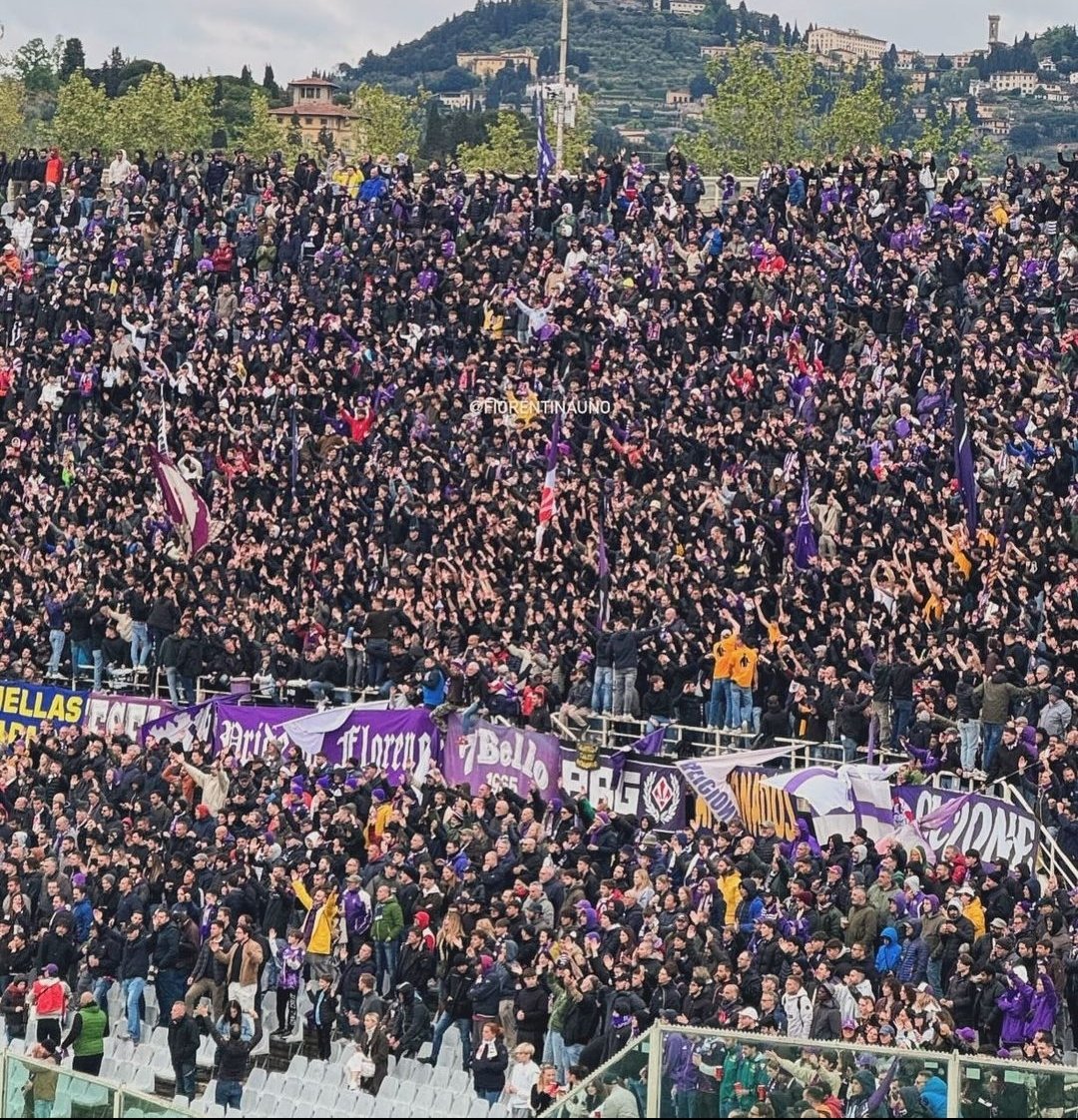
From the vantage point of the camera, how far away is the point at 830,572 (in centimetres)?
3170

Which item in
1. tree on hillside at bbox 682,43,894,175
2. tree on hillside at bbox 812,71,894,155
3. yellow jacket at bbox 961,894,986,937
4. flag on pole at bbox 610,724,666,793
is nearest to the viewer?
yellow jacket at bbox 961,894,986,937

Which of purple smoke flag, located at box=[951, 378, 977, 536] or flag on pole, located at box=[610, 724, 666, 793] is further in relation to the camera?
purple smoke flag, located at box=[951, 378, 977, 536]

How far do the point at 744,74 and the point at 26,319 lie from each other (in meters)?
73.2

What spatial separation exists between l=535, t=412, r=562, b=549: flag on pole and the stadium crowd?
7.0 inches

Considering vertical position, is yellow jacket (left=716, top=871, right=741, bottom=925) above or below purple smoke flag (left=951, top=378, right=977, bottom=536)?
below

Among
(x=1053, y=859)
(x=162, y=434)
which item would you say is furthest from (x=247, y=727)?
(x=1053, y=859)

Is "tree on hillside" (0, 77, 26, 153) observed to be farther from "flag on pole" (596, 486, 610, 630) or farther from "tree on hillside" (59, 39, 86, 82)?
"flag on pole" (596, 486, 610, 630)

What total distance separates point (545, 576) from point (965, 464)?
5705 millimetres

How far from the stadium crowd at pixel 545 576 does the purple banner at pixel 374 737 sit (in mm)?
462

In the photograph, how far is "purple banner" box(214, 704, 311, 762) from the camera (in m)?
33.6

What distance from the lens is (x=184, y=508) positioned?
39.4 metres

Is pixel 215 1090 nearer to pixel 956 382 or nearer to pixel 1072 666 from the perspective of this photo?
pixel 1072 666

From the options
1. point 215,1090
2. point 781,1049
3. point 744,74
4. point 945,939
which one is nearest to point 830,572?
point 945,939

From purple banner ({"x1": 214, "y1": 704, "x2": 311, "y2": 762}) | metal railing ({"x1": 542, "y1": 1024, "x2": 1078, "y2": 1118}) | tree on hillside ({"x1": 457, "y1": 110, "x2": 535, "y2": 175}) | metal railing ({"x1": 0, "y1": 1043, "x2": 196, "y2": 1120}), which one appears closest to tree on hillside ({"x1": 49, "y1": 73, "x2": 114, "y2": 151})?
tree on hillside ({"x1": 457, "y1": 110, "x2": 535, "y2": 175})
